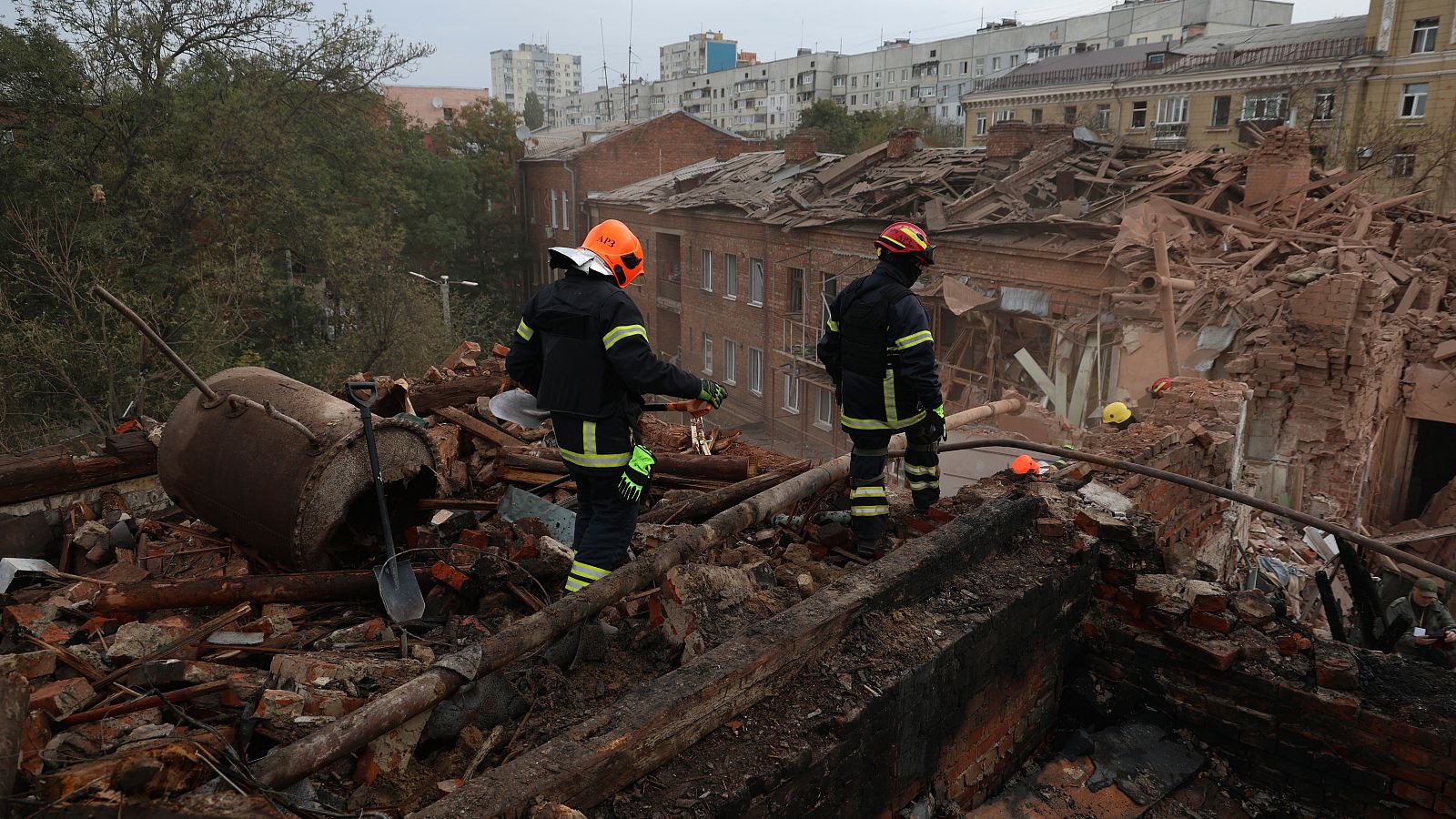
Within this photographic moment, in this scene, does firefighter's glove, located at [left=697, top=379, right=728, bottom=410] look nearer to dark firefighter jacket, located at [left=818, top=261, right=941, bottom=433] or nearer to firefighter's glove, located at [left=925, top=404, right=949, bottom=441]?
dark firefighter jacket, located at [left=818, top=261, right=941, bottom=433]

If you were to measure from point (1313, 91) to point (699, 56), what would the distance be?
7295 centimetres

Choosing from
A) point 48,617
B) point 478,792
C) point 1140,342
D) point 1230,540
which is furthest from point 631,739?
point 1140,342

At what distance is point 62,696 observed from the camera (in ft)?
9.84

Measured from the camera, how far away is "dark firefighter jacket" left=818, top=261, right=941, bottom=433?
15.0 feet

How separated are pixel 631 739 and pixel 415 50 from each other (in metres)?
24.7

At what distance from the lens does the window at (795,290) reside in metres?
21.1

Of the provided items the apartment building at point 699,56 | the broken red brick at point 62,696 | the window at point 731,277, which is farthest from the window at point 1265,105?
the apartment building at point 699,56

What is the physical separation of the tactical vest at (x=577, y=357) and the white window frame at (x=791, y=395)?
17862 millimetres

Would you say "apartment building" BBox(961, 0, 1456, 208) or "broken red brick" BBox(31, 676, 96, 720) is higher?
"apartment building" BBox(961, 0, 1456, 208)

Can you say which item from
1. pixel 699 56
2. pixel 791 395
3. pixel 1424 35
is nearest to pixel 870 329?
pixel 791 395

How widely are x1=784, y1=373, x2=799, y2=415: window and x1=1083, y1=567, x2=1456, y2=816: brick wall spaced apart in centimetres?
1770

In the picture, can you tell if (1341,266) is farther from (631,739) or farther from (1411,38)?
(1411,38)

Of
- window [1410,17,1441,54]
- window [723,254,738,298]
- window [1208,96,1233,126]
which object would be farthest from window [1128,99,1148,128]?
window [723,254,738,298]

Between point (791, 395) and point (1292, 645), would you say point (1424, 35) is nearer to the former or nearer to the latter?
point (791, 395)
